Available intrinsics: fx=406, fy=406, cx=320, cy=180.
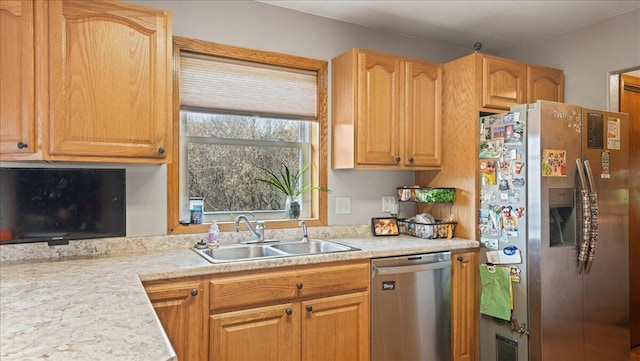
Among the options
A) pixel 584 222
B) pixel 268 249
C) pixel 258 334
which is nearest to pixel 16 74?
pixel 268 249

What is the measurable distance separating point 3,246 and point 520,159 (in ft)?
9.62

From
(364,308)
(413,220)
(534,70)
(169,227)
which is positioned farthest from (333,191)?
(534,70)

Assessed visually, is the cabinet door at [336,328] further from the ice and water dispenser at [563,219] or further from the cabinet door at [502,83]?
the cabinet door at [502,83]

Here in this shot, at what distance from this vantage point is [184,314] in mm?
1919

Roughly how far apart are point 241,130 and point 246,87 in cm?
30

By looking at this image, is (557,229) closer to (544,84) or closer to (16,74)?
(544,84)

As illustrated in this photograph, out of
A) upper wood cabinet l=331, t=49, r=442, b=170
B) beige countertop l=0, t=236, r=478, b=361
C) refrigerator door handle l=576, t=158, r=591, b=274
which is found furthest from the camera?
upper wood cabinet l=331, t=49, r=442, b=170

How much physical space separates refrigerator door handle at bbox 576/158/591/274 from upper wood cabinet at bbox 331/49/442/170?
36.1 inches

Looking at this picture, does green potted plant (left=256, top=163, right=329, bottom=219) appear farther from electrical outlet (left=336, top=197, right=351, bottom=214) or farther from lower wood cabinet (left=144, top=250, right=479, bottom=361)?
lower wood cabinet (left=144, top=250, right=479, bottom=361)

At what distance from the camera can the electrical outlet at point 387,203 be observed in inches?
126

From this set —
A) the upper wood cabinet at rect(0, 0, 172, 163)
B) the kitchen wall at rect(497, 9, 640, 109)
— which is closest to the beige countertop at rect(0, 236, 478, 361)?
the upper wood cabinet at rect(0, 0, 172, 163)

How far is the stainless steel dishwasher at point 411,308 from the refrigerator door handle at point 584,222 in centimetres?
80

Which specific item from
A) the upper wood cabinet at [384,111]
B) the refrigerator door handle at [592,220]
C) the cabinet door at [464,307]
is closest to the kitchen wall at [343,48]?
the upper wood cabinet at [384,111]

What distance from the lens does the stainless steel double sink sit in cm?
240
